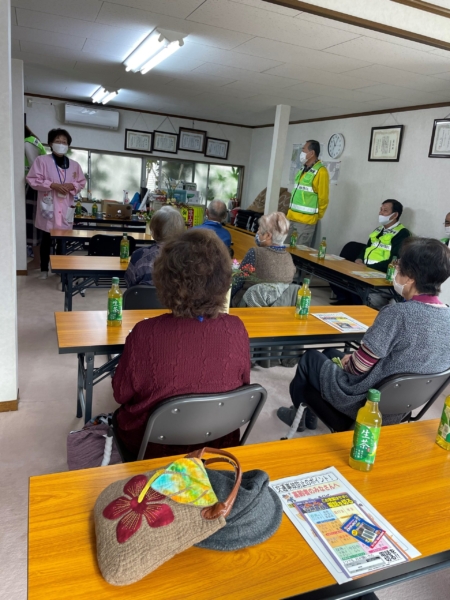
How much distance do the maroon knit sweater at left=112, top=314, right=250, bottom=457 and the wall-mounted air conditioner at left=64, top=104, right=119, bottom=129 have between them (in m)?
7.71

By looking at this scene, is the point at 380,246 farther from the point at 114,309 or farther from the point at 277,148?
the point at 114,309

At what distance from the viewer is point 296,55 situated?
3.83 meters

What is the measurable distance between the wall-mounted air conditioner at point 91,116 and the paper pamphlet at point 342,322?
6.89 metres

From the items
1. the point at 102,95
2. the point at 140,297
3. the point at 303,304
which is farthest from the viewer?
the point at 102,95

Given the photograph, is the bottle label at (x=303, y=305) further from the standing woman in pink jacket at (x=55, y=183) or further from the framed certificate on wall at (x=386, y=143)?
the framed certificate on wall at (x=386, y=143)

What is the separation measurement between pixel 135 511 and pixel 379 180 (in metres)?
5.99

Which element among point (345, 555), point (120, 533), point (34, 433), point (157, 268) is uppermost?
point (157, 268)

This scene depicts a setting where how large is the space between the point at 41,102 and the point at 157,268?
7.81 metres

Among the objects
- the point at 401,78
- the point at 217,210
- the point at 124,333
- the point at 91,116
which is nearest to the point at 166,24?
the point at 217,210

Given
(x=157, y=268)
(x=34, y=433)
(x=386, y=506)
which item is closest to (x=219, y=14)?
(x=157, y=268)

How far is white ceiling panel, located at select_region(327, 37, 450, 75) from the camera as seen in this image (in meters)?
3.29

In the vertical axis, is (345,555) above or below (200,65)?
below

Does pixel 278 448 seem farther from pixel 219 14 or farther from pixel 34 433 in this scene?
pixel 219 14

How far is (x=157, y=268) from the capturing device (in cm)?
148
